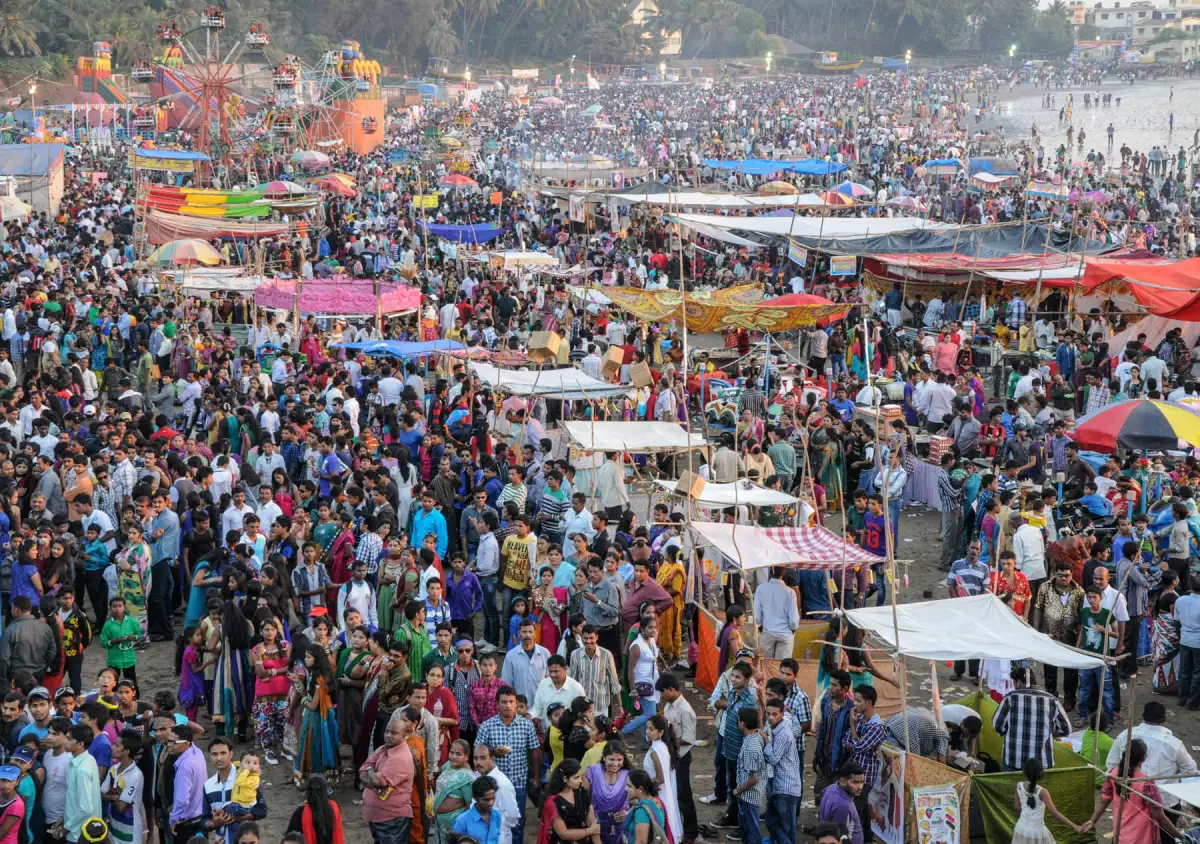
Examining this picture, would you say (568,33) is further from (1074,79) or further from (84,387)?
(84,387)

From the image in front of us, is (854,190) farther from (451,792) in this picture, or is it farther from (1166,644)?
(451,792)

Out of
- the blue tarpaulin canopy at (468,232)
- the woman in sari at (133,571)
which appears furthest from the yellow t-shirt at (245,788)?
the blue tarpaulin canopy at (468,232)

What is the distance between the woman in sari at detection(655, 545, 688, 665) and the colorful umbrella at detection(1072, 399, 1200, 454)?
376 cm

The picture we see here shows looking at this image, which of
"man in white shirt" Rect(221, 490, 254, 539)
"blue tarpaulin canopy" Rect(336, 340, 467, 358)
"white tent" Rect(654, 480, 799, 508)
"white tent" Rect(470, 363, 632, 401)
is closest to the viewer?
"white tent" Rect(654, 480, 799, 508)

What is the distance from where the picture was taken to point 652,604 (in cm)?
960

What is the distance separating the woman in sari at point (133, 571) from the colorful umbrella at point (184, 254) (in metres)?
11.5

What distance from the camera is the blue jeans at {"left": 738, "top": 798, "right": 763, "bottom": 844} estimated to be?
25.3 feet

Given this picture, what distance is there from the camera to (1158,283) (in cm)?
1847

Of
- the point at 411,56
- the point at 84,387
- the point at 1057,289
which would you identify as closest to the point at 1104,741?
the point at 84,387

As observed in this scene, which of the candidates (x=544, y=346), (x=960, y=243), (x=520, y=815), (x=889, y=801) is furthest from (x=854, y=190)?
(x=520, y=815)

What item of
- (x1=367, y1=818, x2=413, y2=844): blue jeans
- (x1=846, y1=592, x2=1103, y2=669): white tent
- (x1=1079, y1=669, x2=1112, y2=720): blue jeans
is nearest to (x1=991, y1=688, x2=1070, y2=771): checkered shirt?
(x1=846, y1=592, x2=1103, y2=669): white tent

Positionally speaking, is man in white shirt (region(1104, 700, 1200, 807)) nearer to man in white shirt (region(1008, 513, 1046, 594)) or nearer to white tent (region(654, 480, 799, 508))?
man in white shirt (region(1008, 513, 1046, 594))

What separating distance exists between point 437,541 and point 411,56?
8968 centimetres

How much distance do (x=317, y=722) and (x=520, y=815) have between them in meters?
1.65
